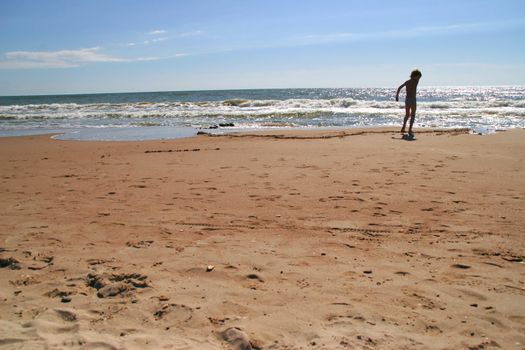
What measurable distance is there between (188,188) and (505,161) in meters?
5.25

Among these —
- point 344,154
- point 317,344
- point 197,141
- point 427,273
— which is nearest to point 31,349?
point 317,344

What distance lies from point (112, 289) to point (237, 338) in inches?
42.9

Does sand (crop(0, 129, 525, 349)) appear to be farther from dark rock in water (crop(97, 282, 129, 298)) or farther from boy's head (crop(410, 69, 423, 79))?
boy's head (crop(410, 69, 423, 79))

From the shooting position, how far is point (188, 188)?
227 inches

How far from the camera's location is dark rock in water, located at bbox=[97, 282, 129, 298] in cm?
284

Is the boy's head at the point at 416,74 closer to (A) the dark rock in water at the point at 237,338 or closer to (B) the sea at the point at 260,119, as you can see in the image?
(B) the sea at the point at 260,119

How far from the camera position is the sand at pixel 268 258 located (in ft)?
7.78

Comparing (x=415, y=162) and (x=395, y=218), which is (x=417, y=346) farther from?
(x=415, y=162)

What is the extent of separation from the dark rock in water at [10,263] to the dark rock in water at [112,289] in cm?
88

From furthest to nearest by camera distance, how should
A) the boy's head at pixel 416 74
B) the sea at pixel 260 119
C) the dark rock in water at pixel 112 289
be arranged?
the sea at pixel 260 119 < the boy's head at pixel 416 74 < the dark rock in water at pixel 112 289

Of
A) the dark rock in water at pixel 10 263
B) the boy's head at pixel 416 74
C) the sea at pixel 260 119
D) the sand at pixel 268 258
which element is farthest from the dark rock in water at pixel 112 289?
the boy's head at pixel 416 74

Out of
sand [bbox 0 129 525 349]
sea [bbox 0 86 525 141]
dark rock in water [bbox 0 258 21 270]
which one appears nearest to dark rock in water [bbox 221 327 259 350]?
Answer: sand [bbox 0 129 525 349]

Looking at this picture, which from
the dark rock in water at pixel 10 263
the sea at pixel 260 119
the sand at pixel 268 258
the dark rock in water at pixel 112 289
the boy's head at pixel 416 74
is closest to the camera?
the sand at pixel 268 258

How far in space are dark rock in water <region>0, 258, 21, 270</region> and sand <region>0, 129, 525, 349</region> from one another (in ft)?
0.07
